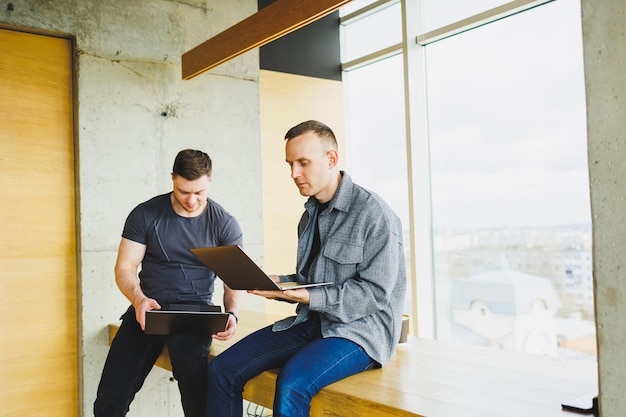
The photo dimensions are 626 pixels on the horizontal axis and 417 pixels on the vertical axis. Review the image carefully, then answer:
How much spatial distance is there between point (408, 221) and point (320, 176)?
238cm

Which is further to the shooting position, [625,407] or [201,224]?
[201,224]

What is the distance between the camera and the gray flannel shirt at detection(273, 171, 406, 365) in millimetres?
2305

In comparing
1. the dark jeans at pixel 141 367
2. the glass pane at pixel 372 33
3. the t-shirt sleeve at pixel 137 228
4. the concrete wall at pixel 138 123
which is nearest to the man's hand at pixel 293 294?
the dark jeans at pixel 141 367

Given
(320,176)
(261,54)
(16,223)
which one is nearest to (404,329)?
(320,176)

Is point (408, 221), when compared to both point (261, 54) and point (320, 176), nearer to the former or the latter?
point (261, 54)

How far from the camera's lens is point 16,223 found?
12.3ft

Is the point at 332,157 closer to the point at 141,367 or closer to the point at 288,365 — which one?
the point at 288,365

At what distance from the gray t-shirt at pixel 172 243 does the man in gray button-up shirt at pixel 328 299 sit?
0.72m

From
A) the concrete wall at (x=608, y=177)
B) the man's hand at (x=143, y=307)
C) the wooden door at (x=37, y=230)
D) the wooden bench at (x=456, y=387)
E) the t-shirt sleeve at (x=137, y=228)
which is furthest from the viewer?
the wooden door at (x=37, y=230)

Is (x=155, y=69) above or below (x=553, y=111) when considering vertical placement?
above

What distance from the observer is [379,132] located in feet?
16.9

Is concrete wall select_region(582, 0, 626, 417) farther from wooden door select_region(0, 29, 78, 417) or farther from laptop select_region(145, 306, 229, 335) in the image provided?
wooden door select_region(0, 29, 78, 417)

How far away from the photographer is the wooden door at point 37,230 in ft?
12.2

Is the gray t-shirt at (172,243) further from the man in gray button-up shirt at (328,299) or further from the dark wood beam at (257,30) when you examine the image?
the dark wood beam at (257,30)
